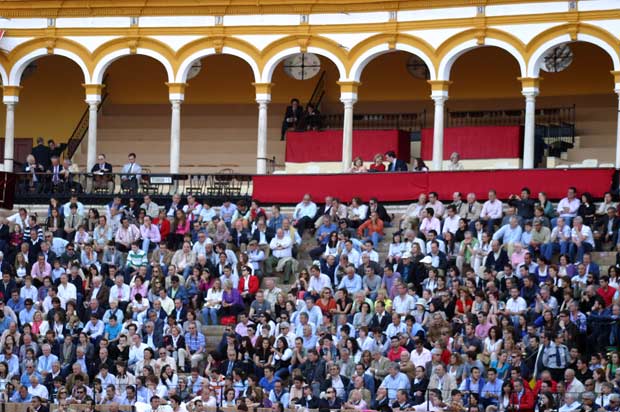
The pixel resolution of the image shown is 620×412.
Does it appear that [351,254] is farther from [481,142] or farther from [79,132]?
[79,132]

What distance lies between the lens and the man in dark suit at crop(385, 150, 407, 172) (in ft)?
133

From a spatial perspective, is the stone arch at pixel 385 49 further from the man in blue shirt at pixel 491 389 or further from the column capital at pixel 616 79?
the man in blue shirt at pixel 491 389

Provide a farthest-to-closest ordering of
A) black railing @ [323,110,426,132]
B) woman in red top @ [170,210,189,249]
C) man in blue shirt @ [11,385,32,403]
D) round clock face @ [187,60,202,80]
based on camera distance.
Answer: round clock face @ [187,60,202,80] < black railing @ [323,110,426,132] < woman in red top @ [170,210,189,249] < man in blue shirt @ [11,385,32,403]

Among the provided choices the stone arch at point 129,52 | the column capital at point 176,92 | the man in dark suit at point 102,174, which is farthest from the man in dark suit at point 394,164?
the man in dark suit at point 102,174

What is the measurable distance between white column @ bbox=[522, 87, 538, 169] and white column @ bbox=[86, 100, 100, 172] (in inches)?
383

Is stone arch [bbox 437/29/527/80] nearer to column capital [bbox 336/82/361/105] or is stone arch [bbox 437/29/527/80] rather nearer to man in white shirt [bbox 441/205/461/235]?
column capital [bbox 336/82/361/105]

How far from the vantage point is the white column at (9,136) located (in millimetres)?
44938

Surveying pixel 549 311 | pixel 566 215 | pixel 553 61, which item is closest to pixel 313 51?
pixel 553 61

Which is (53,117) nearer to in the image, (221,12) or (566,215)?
(221,12)

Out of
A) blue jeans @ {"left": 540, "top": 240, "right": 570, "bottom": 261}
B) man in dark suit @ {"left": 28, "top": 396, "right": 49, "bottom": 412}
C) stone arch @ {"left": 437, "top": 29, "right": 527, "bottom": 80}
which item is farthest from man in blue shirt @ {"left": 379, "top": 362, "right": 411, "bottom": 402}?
stone arch @ {"left": 437, "top": 29, "right": 527, "bottom": 80}

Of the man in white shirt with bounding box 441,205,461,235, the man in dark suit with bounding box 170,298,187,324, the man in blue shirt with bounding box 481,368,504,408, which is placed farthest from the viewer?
the man in white shirt with bounding box 441,205,461,235

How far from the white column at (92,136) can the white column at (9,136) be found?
5.71ft

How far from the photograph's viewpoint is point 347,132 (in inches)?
1704

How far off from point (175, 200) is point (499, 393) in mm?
11355
